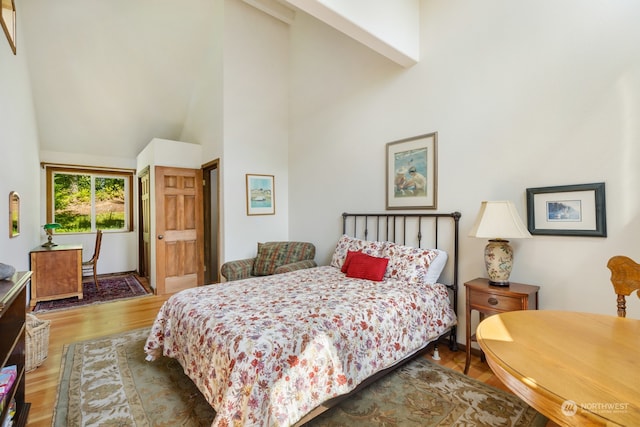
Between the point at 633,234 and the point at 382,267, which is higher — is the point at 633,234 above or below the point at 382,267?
above

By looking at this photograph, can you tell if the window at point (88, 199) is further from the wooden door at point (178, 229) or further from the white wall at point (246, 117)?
the white wall at point (246, 117)

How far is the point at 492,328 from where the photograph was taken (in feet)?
3.74

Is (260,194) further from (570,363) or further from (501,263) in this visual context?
(570,363)

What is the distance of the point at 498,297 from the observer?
6.82 feet

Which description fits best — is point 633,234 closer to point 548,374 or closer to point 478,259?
point 478,259

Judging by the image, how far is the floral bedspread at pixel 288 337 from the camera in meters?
1.36

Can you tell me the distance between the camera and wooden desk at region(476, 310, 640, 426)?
0.69 metres

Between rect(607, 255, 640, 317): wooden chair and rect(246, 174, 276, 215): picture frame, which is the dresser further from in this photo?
rect(607, 255, 640, 317): wooden chair

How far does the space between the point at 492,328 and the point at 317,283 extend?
159cm

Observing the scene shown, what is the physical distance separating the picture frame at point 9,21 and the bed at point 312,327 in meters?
2.87

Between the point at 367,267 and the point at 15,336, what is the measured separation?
240cm

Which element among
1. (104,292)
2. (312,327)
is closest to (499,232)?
(312,327)

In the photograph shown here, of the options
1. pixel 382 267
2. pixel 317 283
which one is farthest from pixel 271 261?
pixel 382 267

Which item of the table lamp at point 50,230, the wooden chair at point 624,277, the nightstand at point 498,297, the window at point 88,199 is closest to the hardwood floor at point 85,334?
the nightstand at point 498,297
